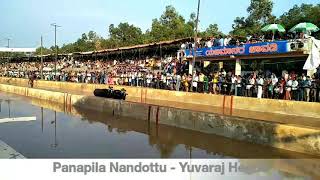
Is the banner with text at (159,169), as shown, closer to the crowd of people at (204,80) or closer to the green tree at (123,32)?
the crowd of people at (204,80)

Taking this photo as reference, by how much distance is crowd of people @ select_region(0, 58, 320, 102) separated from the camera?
1959 cm

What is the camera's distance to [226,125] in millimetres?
14625

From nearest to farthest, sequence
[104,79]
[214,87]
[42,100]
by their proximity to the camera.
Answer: [214,87] < [42,100] < [104,79]

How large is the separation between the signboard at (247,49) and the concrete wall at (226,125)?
398 inches

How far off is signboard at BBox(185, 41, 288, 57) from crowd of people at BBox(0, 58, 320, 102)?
1399 millimetres

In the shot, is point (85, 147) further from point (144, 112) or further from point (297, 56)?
point (297, 56)

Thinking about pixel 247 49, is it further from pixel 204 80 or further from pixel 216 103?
pixel 216 103

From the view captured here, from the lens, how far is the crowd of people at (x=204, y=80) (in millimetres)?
19594

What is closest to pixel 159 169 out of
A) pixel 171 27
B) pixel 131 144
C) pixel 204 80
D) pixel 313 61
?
pixel 131 144

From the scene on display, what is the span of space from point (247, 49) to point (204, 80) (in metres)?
4.15

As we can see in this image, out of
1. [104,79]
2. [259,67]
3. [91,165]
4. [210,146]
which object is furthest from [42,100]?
[91,165]

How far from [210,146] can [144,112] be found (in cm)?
597

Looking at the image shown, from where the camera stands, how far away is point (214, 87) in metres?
23.9

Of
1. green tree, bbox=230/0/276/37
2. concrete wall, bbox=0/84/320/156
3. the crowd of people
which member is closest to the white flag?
the crowd of people
